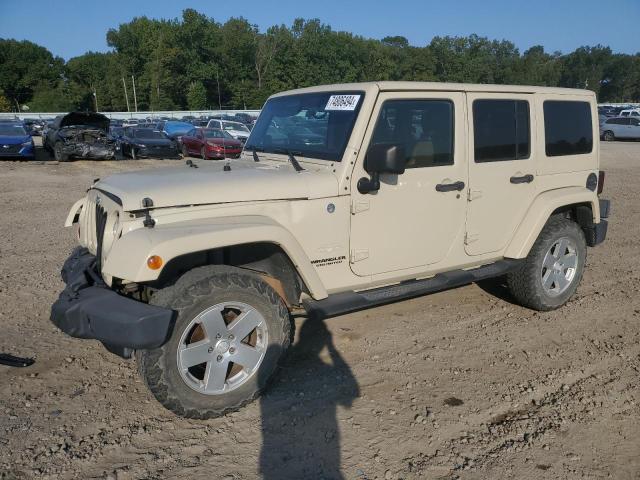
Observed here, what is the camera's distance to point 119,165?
18844 mm

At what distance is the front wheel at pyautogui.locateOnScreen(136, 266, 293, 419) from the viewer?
3.05 meters

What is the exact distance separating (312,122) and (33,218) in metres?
7.23

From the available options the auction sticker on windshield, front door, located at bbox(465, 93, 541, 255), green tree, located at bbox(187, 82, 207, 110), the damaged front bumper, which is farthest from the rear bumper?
green tree, located at bbox(187, 82, 207, 110)

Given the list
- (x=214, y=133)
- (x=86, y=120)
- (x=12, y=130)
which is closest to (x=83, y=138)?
(x=86, y=120)

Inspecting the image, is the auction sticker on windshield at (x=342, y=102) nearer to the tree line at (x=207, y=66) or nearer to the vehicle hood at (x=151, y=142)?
the vehicle hood at (x=151, y=142)

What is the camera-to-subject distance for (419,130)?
3.95 metres

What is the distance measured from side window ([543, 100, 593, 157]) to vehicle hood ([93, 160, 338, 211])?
2.37 metres

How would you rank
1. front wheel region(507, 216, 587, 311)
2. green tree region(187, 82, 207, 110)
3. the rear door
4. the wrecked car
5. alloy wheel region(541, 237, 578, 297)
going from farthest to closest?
green tree region(187, 82, 207, 110)
the rear door
the wrecked car
alloy wheel region(541, 237, 578, 297)
front wheel region(507, 216, 587, 311)

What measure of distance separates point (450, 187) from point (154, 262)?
92.1 inches

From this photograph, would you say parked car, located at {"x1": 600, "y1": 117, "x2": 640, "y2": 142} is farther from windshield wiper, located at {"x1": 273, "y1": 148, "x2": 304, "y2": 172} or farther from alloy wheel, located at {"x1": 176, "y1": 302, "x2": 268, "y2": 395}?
alloy wheel, located at {"x1": 176, "y1": 302, "x2": 268, "y2": 395}

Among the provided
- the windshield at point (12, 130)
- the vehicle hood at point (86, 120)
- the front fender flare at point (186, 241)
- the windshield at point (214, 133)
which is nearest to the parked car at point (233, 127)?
the windshield at point (214, 133)

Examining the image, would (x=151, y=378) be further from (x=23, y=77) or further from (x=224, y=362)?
(x=23, y=77)

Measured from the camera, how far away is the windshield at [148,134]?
70.5ft

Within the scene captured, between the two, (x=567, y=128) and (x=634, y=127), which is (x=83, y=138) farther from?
(x=634, y=127)
